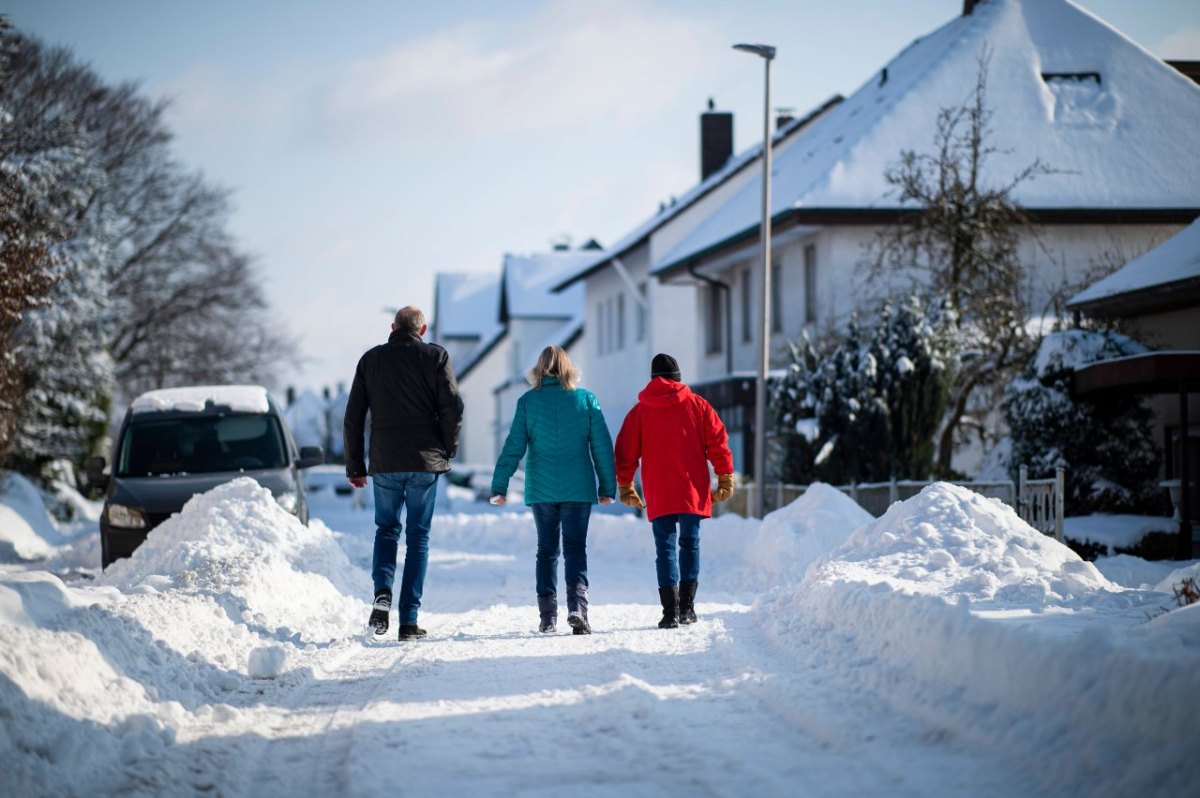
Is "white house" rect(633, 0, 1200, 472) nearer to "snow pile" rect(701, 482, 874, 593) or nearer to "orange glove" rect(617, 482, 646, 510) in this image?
"snow pile" rect(701, 482, 874, 593)

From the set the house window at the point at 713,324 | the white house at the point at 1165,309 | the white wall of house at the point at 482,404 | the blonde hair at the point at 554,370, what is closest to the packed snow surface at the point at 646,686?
the blonde hair at the point at 554,370

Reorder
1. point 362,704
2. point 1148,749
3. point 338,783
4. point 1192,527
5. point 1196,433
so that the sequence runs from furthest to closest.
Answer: point 1196,433
point 1192,527
point 362,704
point 338,783
point 1148,749

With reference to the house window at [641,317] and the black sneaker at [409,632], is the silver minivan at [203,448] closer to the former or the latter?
the black sneaker at [409,632]

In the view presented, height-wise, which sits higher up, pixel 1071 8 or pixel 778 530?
pixel 1071 8

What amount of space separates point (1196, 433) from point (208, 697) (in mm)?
15857

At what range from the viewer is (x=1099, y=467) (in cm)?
2061

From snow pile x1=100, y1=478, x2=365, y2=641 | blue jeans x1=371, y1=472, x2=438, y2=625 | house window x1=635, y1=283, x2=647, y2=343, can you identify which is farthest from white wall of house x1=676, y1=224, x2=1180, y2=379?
blue jeans x1=371, y1=472, x2=438, y2=625

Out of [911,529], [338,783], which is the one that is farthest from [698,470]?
[338,783]

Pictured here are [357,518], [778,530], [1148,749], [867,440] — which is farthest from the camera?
[357,518]

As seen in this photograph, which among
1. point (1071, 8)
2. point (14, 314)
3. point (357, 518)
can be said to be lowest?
point (357, 518)

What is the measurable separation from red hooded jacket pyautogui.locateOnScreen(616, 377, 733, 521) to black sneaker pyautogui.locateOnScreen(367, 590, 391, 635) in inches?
70.1

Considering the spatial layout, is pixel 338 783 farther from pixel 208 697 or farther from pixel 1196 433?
pixel 1196 433

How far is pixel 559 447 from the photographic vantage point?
10320 millimetres

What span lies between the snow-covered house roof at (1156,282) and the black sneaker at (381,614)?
40.0 feet
